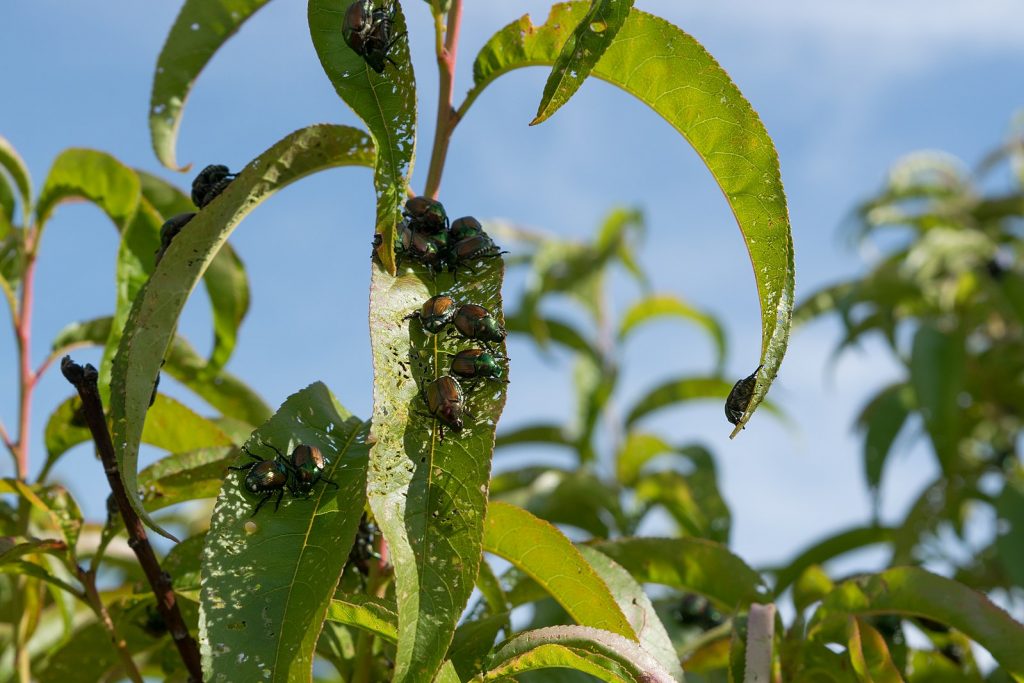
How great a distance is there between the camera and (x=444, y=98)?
1694 millimetres

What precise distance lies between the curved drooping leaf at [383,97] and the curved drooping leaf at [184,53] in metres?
0.48

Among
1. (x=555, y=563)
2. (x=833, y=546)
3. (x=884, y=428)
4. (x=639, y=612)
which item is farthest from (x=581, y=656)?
(x=884, y=428)

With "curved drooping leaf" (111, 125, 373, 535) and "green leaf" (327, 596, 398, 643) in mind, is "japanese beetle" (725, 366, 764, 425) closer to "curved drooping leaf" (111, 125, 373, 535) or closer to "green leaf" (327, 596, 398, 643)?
"green leaf" (327, 596, 398, 643)

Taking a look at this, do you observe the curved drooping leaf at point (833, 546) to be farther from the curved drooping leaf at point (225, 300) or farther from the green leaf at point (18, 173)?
the green leaf at point (18, 173)

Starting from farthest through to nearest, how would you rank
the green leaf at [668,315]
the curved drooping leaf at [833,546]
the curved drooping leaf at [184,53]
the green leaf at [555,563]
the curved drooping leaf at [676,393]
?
the green leaf at [668,315], the curved drooping leaf at [676,393], the curved drooping leaf at [833,546], the curved drooping leaf at [184,53], the green leaf at [555,563]

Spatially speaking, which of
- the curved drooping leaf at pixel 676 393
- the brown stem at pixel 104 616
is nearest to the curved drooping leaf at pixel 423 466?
the brown stem at pixel 104 616

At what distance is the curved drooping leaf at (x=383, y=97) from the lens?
1.39 meters

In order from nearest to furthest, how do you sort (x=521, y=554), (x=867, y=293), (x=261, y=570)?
1. (x=261, y=570)
2. (x=521, y=554)
3. (x=867, y=293)

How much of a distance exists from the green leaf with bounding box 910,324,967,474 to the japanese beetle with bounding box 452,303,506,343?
118 inches

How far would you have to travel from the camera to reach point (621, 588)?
5.59 feet

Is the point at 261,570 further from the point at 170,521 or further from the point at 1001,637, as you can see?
the point at 170,521

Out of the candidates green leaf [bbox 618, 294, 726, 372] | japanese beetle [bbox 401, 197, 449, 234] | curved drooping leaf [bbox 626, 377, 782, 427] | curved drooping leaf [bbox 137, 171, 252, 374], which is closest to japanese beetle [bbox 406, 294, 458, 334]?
japanese beetle [bbox 401, 197, 449, 234]

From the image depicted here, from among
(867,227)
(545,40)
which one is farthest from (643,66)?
(867,227)

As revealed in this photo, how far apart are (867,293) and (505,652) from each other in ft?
12.4
